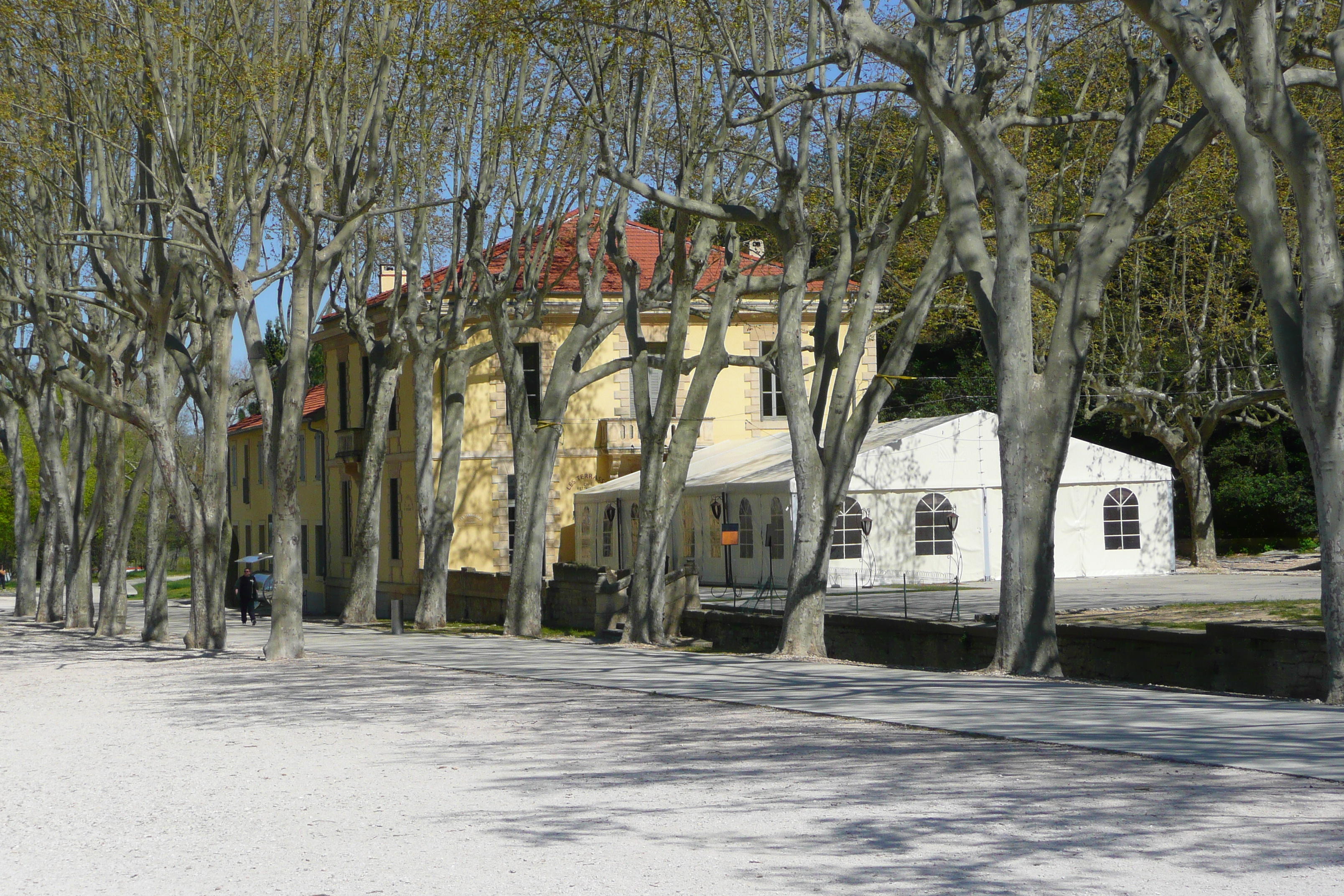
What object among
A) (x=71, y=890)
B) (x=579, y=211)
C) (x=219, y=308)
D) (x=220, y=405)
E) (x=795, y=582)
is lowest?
(x=71, y=890)

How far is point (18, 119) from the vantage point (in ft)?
64.0

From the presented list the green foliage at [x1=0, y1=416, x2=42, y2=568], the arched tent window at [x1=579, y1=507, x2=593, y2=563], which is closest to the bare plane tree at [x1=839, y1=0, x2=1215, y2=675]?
the arched tent window at [x1=579, y1=507, x2=593, y2=563]

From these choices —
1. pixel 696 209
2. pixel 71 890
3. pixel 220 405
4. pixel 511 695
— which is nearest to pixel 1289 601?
pixel 696 209

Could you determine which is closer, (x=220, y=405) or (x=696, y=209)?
(x=696, y=209)

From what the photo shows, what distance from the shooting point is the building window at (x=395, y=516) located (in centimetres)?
4066

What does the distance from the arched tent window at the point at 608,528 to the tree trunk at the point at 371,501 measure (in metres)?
6.53

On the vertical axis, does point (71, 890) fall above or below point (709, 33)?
below

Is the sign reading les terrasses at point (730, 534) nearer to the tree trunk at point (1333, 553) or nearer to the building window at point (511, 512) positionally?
the building window at point (511, 512)

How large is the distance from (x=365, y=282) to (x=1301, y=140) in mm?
21133

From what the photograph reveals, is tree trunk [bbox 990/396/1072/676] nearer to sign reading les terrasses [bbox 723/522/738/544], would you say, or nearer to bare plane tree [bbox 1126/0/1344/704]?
bare plane tree [bbox 1126/0/1344/704]

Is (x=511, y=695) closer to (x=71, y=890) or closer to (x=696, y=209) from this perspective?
(x=696, y=209)

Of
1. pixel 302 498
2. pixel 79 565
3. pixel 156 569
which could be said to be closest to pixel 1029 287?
pixel 156 569

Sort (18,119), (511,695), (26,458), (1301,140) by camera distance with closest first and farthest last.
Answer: (1301,140), (511,695), (18,119), (26,458)

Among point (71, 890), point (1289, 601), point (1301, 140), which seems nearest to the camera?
point (71, 890)
